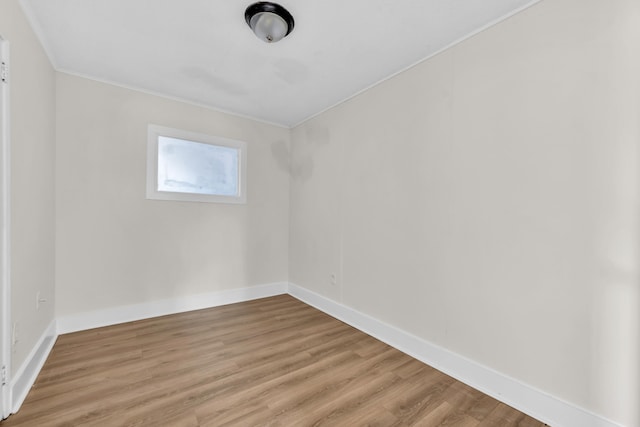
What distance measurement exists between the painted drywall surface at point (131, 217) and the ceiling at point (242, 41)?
12.0 inches

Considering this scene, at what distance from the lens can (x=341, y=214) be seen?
3.05m

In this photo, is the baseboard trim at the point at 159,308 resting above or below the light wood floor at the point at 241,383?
above

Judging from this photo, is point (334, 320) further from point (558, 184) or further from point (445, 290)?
point (558, 184)

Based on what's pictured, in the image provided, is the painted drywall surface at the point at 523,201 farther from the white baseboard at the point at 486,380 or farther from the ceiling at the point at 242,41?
the ceiling at the point at 242,41

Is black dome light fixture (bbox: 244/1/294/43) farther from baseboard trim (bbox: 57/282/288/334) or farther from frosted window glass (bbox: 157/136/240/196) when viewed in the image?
baseboard trim (bbox: 57/282/288/334)

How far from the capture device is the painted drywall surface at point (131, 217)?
8.41 feet

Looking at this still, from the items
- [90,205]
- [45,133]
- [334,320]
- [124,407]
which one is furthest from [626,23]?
[90,205]

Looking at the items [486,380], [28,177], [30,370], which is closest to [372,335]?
[486,380]

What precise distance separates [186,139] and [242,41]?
1.52 m

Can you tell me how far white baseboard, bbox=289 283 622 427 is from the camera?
1454 mm

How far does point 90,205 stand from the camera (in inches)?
104

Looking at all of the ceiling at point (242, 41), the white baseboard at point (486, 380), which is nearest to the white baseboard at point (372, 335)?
the white baseboard at point (486, 380)

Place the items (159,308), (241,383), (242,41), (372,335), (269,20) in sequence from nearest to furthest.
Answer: (269,20) < (241,383) < (242,41) < (372,335) < (159,308)

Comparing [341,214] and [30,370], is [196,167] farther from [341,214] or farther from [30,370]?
[30,370]
